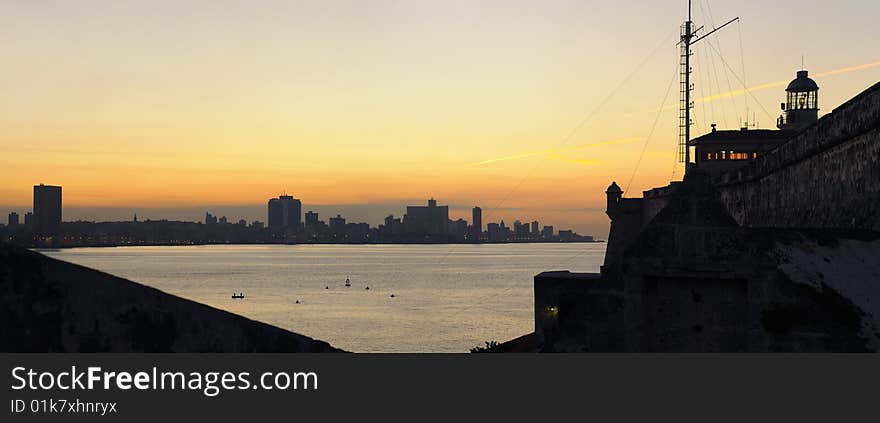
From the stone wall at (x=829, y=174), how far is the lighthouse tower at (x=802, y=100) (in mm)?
46052

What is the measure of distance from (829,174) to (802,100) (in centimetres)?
5328

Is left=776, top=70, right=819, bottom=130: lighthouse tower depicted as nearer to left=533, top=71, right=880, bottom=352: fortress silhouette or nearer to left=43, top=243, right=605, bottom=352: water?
left=43, top=243, right=605, bottom=352: water

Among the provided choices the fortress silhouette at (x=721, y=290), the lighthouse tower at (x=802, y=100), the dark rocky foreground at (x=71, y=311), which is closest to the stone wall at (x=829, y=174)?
the fortress silhouette at (x=721, y=290)

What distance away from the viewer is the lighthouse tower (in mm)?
64812

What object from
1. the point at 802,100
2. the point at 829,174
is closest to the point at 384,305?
the point at 802,100

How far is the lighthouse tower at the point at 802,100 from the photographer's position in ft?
213

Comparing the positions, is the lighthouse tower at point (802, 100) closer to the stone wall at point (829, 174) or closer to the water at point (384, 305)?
the water at point (384, 305)

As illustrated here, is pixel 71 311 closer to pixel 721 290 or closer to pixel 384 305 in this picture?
pixel 721 290

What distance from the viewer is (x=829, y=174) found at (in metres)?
16.4

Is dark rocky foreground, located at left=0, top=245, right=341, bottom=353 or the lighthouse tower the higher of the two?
the lighthouse tower

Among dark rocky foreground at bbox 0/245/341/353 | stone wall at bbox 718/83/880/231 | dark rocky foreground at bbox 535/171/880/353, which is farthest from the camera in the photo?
stone wall at bbox 718/83/880/231

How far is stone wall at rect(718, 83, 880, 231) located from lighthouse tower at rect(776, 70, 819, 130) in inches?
1813

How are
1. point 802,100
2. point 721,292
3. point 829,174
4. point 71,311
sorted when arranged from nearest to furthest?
point 71,311, point 721,292, point 829,174, point 802,100

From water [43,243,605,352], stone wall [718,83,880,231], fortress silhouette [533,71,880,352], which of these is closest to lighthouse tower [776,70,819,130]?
water [43,243,605,352]
